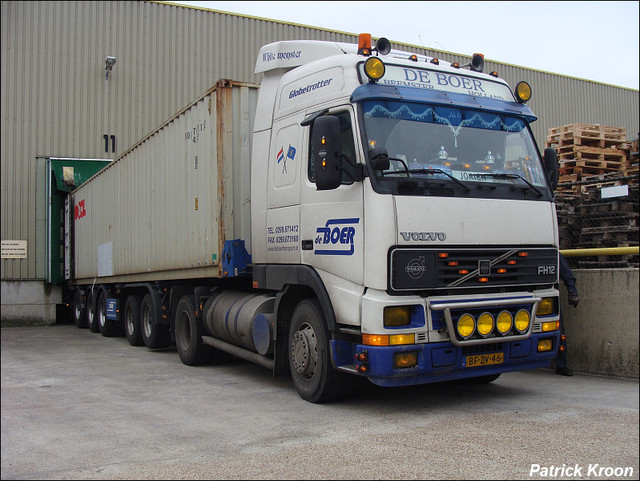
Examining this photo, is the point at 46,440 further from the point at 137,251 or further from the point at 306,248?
the point at 137,251

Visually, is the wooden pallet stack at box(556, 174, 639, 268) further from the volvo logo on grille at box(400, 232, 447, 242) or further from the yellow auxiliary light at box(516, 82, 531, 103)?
the volvo logo on grille at box(400, 232, 447, 242)

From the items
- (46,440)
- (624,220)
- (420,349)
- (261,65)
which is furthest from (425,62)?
(46,440)

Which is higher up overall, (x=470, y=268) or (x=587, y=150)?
(x=587, y=150)

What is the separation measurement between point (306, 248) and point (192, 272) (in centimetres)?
313

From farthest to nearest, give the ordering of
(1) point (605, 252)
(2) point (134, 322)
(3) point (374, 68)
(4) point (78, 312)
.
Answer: (4) point (78, 312)
(2) point (134, 322)
(1) point (605, 252)
(3) point (374, 68)

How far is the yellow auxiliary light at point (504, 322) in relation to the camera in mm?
6164

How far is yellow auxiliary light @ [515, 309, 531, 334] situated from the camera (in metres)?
6.29

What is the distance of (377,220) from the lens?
18.9 feet

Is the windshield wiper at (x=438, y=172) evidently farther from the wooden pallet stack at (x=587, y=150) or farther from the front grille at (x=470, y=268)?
the wooden pallet stack at (x=587, y=150)

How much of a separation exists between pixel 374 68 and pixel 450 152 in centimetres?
107

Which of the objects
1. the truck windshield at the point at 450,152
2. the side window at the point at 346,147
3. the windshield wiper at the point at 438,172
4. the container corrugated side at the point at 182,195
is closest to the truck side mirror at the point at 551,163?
the truck windshield at the point at 450,152

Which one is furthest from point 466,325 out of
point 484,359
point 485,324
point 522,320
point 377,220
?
point 377,220

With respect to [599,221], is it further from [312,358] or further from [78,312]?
[78,312]

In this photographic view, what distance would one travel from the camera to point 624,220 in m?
9.28
